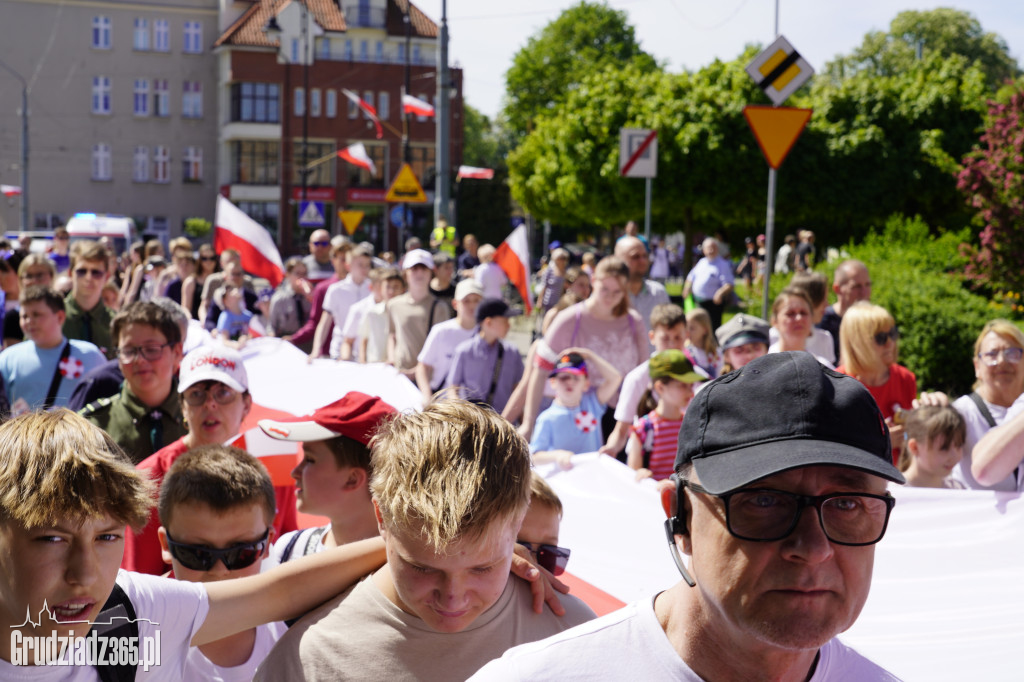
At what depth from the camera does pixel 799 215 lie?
28.2 m

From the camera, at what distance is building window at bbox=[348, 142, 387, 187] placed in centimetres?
6712

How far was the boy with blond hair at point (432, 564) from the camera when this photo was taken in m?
2.20

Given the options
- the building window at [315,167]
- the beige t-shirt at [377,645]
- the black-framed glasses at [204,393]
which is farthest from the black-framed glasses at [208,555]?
the building window at [315,167]

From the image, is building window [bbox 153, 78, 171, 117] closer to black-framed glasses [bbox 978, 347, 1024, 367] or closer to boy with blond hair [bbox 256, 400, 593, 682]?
black-framed glasses [bbox 978, 347, 1024, 367]

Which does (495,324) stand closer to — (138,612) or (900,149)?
(138,612)

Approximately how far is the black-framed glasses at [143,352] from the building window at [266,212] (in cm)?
6263

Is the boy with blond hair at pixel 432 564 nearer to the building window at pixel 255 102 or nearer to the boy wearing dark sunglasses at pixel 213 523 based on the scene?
the boy wearing dark sunglasses at pixel 213 523

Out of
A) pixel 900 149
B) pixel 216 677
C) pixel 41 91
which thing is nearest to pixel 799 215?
pixel 900 149

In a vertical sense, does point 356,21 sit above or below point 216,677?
above

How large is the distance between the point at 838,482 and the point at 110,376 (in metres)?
4.19

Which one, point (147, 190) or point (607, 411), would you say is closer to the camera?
point (607, 411)

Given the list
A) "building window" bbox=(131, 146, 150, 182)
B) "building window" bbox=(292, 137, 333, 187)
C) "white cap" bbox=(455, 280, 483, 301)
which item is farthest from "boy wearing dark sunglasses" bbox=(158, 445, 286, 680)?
"building window" bbox=(131, 146, 150, 182)

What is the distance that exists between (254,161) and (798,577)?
2646 inches

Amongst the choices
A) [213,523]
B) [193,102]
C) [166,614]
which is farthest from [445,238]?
[193,102]
